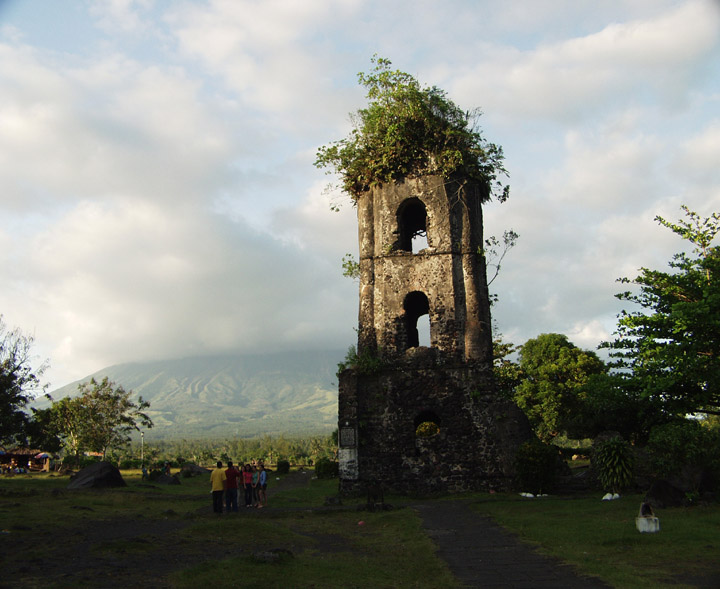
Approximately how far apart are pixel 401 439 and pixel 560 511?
5018 mm

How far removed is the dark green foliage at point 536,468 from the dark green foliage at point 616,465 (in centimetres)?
117

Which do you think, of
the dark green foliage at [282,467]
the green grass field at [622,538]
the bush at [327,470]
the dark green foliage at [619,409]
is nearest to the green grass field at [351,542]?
the green grass field at [622,538]

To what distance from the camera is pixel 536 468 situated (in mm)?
14656

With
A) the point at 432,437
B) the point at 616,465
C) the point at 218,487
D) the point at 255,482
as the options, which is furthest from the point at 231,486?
the point at 616,465

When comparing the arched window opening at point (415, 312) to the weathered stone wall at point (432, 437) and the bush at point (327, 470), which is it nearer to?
the weathered stone wall at point (432, 437)

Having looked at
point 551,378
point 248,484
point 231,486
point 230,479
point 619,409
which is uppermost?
point 551,378

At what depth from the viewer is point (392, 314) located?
664 inches

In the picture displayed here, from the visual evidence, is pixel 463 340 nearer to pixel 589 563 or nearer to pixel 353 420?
pixel 353 420

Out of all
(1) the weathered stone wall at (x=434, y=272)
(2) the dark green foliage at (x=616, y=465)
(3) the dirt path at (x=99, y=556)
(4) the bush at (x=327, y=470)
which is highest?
(1) the weathered stone wall at (x=434, y=272)

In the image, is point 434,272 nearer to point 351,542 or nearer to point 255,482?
point 255,482

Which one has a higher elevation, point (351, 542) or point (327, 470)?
point (351, 542)

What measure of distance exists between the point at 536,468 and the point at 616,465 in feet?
6.11

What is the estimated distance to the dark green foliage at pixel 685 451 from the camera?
11.1 m

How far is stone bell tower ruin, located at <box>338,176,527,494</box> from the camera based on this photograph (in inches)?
612
